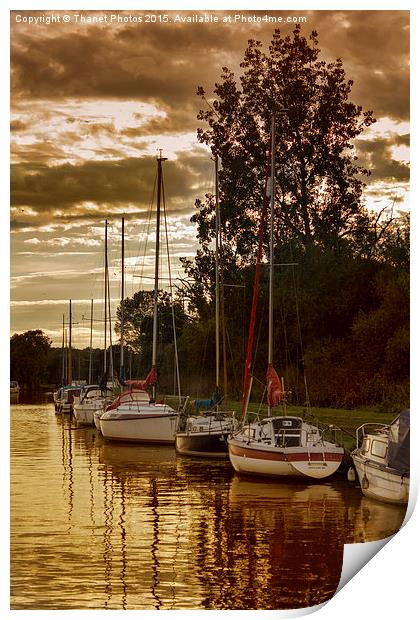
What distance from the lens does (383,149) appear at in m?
19.3

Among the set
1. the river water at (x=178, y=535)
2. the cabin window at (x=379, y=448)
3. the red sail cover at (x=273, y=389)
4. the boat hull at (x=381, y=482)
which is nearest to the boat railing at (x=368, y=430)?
the cabin window at (x=379, y=448)

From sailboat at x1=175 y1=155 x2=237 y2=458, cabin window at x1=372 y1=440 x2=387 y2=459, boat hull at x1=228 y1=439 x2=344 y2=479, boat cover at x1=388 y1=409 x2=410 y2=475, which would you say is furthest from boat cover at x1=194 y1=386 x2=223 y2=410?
boat cover at x1=388 y1=409 x2=410 y2=475

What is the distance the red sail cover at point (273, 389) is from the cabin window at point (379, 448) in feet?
11.6

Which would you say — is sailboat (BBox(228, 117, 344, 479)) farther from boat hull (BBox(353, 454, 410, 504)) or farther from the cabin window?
the cabin window

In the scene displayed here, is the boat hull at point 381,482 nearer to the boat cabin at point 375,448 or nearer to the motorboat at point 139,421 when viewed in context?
the boat cabin at point 375,448

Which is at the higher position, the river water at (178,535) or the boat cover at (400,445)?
the boat cover at (400,445)

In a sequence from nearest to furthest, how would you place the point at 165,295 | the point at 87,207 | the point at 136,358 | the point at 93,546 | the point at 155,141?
the point at 93,546
the point at 87,207
the point at 155,141
the point at 165,295
the point at 136,358

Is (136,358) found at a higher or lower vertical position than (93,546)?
higher

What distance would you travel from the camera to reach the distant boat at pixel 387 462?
15977 millimetres

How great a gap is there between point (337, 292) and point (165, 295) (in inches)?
234

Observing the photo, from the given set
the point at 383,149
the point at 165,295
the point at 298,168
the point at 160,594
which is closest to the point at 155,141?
the point at 383,149

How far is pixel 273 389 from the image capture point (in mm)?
21062

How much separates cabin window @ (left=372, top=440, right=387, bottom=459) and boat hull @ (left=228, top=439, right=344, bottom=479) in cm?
198
